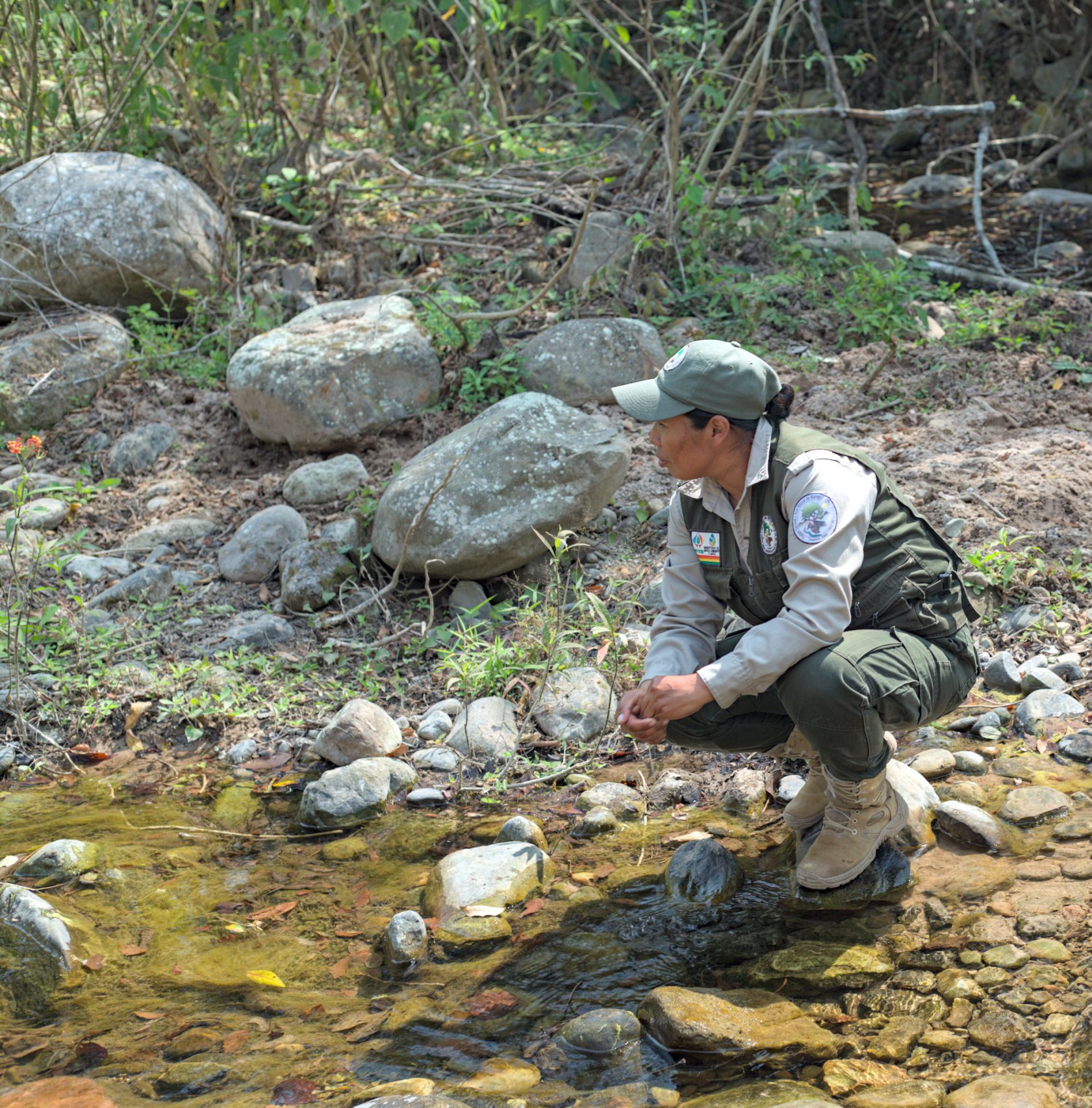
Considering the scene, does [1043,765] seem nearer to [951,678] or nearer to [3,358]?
[951,678]

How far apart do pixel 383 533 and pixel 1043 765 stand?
252 cm

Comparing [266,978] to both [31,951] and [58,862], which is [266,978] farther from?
[58,862]

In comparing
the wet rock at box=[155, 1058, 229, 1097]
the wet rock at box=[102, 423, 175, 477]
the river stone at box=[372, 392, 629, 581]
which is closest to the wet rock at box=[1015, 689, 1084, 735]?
the river stone at box=[372, 392, 629, 581]

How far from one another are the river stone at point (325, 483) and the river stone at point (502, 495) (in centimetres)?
71

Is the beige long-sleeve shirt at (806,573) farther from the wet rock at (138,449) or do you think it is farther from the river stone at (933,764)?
the wet rock at (138,449)

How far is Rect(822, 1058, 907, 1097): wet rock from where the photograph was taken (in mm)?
2092

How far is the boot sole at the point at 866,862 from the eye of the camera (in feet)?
8.77

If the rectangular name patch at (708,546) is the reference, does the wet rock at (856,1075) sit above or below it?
below

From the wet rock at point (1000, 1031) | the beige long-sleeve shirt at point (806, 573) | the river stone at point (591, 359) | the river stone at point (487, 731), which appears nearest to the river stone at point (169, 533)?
the river stone at point (591, 359)

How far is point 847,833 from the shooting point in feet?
8.70

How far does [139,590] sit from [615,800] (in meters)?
2.38

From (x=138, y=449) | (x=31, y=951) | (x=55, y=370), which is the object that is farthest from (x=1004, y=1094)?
(x=55, y=370)

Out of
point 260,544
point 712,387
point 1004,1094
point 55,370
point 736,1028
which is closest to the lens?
point 1004,1094

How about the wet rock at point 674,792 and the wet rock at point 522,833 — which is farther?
the wet rock at point 674,792
